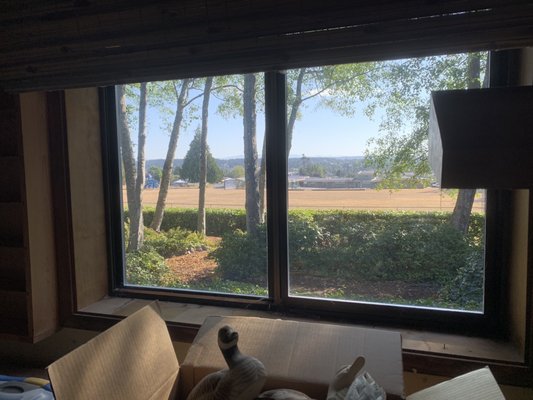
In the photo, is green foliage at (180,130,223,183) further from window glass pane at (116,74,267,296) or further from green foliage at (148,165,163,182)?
green foliage at (148,165,163,182)

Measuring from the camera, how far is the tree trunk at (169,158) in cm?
171

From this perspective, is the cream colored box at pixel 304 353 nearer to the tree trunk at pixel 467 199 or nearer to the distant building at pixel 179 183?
the tree trunk at pixel 467 199

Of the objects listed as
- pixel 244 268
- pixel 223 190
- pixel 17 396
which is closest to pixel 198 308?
pixel 244 268

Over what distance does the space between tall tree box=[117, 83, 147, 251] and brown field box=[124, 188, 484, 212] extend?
0.19 metres

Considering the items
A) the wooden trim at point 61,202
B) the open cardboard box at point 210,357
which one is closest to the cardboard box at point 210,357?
the open cardboard box at point 210,357

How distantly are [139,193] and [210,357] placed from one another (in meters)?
1.08

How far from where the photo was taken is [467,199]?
1377mm

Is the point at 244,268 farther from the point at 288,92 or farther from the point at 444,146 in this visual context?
the point at 444,146

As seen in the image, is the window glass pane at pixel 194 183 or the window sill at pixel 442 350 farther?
the window glass pane at pixel 194 183

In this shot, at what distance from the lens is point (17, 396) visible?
1.28m

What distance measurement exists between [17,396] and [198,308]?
0.70 metres

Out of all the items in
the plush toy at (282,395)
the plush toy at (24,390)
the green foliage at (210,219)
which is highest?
the green foliage at (210,219)

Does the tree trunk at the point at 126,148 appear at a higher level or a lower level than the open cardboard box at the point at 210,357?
higher

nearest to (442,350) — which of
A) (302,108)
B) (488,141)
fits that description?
(488,141)
